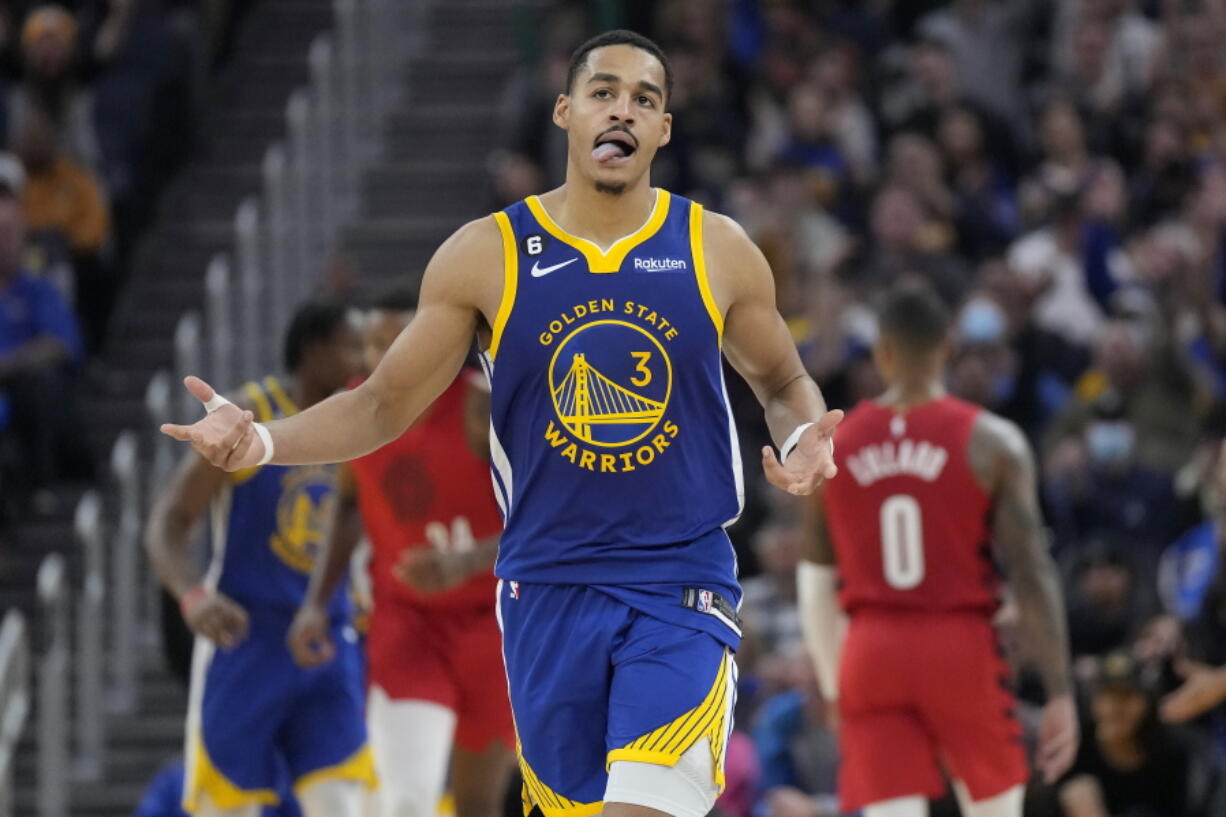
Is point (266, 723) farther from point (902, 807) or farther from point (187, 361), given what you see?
point (187, 361)

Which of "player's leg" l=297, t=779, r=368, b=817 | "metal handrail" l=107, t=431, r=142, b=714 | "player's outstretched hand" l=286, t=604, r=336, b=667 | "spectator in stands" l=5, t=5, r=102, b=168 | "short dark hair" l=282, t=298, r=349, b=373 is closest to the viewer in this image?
"player's outstretched hand" l=286, t=604, r=336, b=667

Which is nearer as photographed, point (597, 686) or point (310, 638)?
point (597, 686)

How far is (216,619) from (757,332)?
9.74 ft

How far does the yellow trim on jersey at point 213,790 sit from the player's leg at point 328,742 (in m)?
0.17

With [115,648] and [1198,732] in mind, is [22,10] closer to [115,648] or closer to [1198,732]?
[115,648]

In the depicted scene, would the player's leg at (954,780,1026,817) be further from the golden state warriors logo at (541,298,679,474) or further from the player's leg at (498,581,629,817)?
the golden state warriors logo at (541,298,679,474)

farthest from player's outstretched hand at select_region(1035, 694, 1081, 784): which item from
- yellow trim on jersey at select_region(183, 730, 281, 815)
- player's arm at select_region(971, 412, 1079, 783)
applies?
yellow trim on jersey at select_region(183, 730, 281, 815)

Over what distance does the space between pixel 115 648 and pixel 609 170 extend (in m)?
7.83

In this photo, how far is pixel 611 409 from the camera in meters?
5.73

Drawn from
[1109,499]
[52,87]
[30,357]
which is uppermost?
[52,87]

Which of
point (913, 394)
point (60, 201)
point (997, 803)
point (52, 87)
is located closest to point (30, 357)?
point (60, 201)

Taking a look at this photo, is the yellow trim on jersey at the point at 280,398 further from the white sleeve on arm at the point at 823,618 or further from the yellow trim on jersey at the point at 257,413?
the white sleeve on arm at the point at 823,618

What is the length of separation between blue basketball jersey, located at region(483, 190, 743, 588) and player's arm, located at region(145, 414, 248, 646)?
8.68 feet

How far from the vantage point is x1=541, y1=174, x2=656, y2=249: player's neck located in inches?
233
